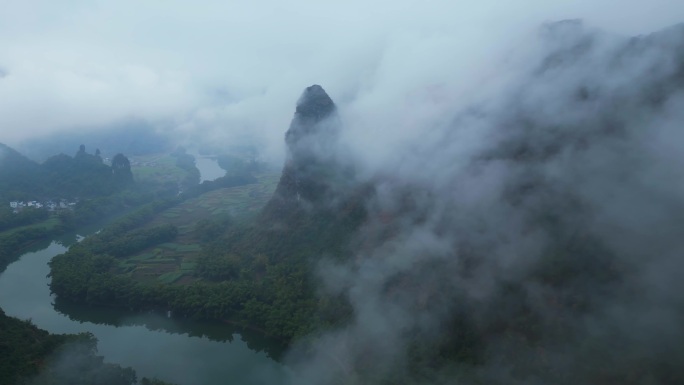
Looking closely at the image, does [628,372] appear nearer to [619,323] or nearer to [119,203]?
[619,323]

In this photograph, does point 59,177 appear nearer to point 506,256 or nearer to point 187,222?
point 187,222

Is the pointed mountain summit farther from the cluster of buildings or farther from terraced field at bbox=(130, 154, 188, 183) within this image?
terraced field at bbox=(130, 154, 188, 183)

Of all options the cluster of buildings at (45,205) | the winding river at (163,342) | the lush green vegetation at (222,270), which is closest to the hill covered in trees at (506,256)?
the lush green vegetation at (222,270)

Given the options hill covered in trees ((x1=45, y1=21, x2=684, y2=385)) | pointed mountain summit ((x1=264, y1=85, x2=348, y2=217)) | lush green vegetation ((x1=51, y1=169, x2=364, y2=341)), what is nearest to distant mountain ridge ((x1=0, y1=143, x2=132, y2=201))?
lush green vegetation ((x1=51, y1=169, x2=364, y2=341))

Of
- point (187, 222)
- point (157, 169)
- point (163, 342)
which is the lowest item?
point (163, 342)

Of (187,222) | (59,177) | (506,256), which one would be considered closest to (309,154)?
(187,222)

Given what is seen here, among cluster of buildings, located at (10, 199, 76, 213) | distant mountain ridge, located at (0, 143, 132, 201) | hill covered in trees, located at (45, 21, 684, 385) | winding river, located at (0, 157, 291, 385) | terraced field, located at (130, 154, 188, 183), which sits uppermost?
terraced field, located at (130, 154, 188, 183)

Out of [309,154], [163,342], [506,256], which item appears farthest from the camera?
[309,154]
